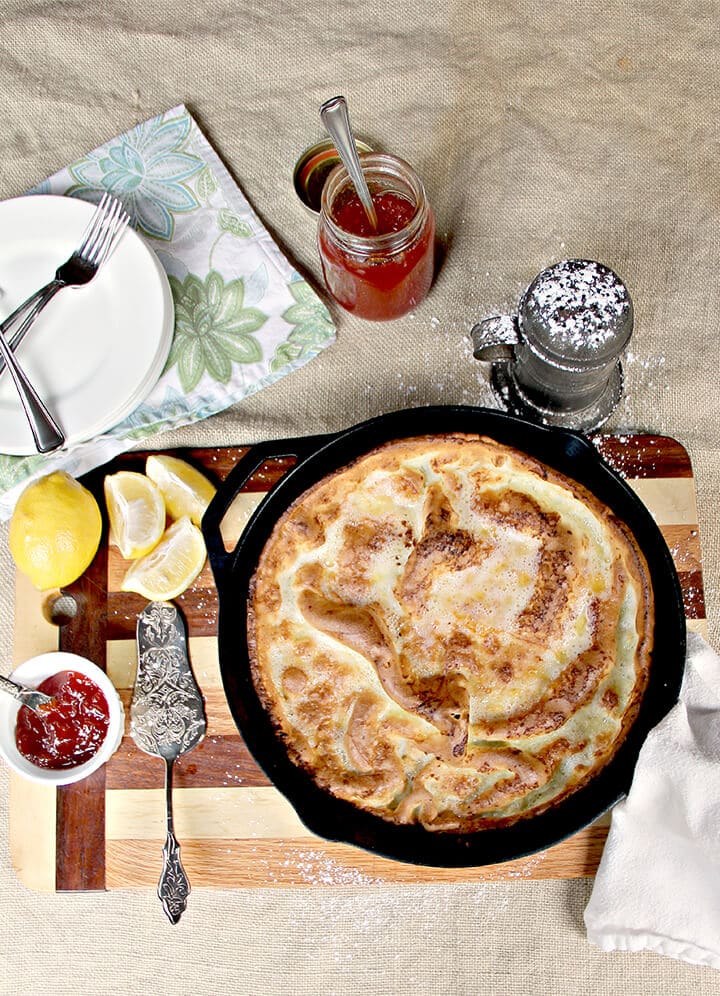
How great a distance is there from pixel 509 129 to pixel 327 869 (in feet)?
5.97

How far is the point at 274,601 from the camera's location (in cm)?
174

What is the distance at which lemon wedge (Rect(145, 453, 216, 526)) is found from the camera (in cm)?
199

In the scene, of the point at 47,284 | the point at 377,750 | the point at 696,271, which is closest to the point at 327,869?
the point at 377,750

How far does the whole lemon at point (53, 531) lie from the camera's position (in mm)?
1892

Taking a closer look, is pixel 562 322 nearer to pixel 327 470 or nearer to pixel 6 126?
pixel 327 470

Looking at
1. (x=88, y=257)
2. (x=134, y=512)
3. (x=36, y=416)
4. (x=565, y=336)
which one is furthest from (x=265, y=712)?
(x=88, y=257)

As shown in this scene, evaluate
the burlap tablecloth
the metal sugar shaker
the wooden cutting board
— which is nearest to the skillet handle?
the wooden cutting board

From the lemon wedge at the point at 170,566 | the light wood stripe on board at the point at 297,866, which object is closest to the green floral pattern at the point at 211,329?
the lemon wedge at the point at 170,566

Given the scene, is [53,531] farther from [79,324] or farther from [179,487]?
[79,324]

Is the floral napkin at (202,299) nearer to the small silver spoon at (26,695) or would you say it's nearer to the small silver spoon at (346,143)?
the small silver spoon at (346,143)

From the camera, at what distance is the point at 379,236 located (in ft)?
5.92

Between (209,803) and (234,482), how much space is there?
2.37ft

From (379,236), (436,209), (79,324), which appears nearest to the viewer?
(379,236)

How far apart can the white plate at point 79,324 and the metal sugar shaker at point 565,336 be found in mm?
741
